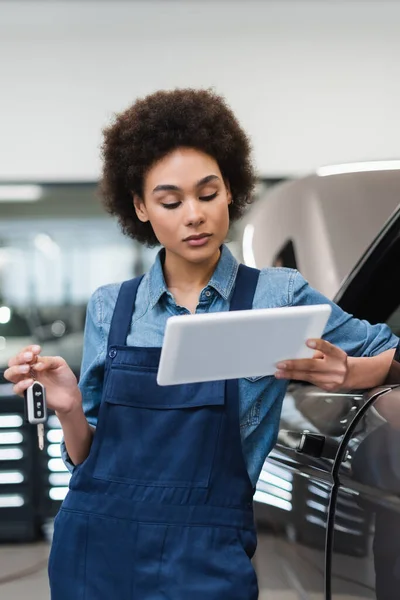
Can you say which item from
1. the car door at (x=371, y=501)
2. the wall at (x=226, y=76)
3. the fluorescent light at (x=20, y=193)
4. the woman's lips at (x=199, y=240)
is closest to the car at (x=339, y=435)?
the car door at (x=371, y=501)

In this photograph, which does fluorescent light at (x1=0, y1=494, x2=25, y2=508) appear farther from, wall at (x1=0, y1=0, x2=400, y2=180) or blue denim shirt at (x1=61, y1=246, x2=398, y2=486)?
blue denim shirt at (x1=61, y1=246, x2=398, y2=486)

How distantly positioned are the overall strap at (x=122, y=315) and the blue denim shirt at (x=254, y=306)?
A: 1 cm

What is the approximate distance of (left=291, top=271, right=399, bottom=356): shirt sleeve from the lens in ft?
4.58

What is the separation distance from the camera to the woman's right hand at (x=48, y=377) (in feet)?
4.35

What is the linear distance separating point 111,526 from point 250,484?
0.22 meters

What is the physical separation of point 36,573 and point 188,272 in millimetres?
2663

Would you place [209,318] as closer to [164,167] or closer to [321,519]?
[164,167]

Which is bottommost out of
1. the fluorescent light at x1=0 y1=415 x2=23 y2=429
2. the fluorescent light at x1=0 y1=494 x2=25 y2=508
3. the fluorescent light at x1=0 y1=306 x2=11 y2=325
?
the fluorescent light at x1=0 y1=494 x2=25 y2=508

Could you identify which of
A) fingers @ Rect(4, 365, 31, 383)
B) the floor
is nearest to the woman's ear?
fingers @ Rect(4, 365, 31, 383)

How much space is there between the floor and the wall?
2.33m

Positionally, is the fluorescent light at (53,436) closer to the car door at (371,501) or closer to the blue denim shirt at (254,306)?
the blue denim shirt at (254,306)

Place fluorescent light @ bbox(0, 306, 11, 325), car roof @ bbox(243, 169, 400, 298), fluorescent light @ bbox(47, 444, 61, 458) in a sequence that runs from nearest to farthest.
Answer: car roof @ bbox(243, 169, 400, 298), fluorescent light @ bbox(47, 444, 61, 458), fluorescent light @ bbox(0, 306, 11, 325)

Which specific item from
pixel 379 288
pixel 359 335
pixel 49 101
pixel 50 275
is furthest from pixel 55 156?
pixel 359 335

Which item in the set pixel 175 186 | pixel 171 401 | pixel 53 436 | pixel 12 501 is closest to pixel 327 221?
pixel 175 186
